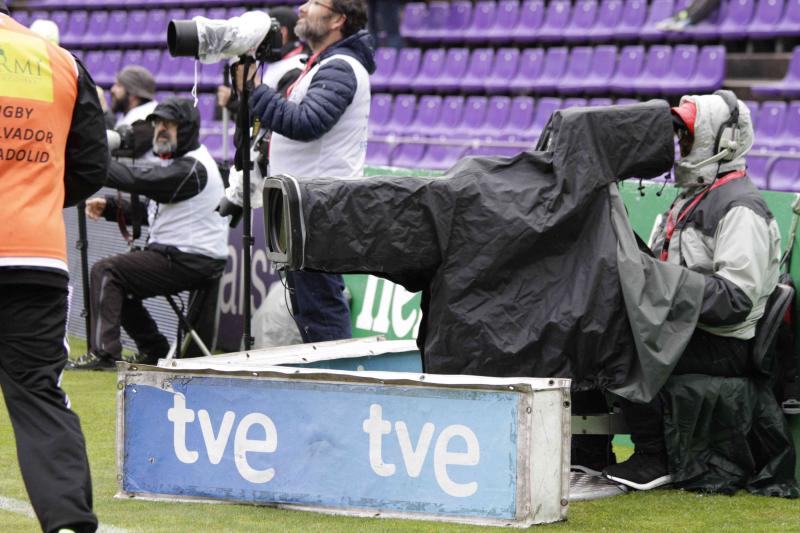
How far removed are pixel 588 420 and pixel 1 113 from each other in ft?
7.84

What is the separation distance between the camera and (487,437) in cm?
409

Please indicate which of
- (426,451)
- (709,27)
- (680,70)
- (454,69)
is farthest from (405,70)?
(426,451)

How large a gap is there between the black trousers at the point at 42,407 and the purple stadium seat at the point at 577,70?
36.5 ft

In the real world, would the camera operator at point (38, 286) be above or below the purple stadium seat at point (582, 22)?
below

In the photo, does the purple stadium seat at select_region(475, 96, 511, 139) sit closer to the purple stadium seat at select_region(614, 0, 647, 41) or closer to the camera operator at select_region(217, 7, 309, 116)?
the purple stadium seat at select_region(614, 0, 647, 41)

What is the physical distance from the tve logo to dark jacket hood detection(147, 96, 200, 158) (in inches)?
125

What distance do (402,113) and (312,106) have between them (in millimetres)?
9600

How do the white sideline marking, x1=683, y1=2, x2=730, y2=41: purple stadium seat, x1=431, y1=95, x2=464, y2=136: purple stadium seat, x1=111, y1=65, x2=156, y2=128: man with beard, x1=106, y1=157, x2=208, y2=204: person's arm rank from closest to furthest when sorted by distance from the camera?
the white sideline marking
x1=106, y1=157, x2=208, y2=204: person's arm
x1=111, y1=65, x2=156, y2=128: man with beard
x1=683, y1=2, x2=730, y2=41: purple stadium seat
x1=431, y1=95, x2=464, y2=136: purple stadium seat

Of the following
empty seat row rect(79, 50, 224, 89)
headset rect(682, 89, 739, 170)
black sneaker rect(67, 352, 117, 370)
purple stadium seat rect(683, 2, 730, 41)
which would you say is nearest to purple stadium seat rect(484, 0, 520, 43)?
purple stadium seat rect(683, 2, 730, 41)

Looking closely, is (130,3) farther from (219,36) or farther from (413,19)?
(219,36)

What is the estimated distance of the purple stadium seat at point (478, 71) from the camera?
15.1 metres

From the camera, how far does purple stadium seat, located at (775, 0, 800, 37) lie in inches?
516

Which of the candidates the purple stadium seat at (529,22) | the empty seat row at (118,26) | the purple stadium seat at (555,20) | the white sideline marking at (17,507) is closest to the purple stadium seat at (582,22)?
the purple stadium seat at (555,20)

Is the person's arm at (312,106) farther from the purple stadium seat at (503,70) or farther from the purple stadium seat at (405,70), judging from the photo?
the purple stadium seat at (405,70)
